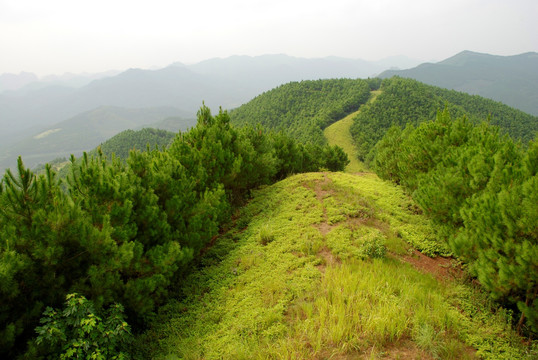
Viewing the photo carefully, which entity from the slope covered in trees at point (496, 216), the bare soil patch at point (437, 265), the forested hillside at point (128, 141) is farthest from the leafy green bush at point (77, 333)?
the forested hillside at point (128, 141)

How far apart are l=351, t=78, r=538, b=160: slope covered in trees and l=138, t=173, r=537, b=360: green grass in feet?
258

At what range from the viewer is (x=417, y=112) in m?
95.4

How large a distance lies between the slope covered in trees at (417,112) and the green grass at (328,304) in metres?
78.7

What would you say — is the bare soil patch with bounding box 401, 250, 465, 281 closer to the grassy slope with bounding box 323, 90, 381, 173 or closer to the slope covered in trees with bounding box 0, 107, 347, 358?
the slope covered in trees with bounding box 0, 107, 347, 358

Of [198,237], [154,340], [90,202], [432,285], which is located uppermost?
[90,202]

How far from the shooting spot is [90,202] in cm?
559

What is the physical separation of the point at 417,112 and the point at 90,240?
10911 centimetres

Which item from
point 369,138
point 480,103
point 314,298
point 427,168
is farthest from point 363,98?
point 314,298

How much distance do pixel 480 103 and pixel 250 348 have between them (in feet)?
Answer: 461

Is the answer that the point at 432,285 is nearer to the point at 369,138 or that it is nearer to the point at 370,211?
the point at 370,211

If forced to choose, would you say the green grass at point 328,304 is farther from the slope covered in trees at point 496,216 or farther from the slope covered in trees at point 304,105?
the slope covered in trees at point 304,105

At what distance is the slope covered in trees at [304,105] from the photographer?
104 metres

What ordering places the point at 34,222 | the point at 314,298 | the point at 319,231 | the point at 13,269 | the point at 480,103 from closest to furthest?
the point at 13,269, the point at 34,222, the point at 314,298, the point at 319,231, the point at 480,103

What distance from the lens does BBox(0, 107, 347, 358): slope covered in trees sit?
4344 millimetres
